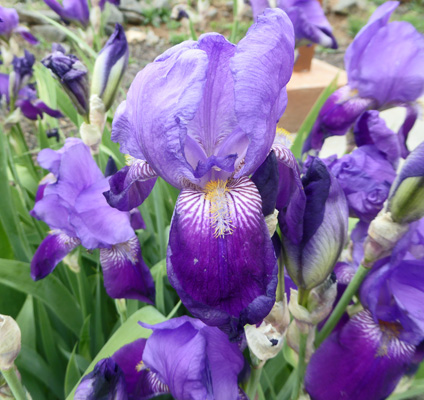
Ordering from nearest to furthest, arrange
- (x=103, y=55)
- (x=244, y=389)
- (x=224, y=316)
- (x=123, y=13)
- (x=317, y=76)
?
1. (x=224, y=316)
2. (x=244, y=389)
3. (x=103, y=55)
4. (x=317, y=76)
5. (x=123, y=13)

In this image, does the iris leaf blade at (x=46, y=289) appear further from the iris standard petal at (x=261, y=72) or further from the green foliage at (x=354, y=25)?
the green foliage at (x=354, y=25)

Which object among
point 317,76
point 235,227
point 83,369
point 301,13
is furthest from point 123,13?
point 235,227

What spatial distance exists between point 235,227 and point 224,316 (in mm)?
100

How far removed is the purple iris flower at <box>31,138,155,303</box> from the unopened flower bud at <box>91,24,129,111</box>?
0.25 m

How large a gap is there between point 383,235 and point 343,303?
0.15m

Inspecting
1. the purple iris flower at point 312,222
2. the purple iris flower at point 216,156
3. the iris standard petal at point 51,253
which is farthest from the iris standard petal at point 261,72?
the iris standard petal at point 51,253

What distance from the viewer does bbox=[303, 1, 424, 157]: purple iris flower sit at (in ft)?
3.65

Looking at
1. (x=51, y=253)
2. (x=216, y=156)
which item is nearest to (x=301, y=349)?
(x=216, y=156)

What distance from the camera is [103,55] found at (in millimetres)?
1126

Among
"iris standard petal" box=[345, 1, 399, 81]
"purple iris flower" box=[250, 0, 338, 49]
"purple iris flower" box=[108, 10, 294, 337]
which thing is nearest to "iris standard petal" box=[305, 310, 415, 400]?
"purple iris flower" box=[108, 10, 294, 337]

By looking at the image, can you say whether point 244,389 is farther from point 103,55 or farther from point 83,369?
point 103,55

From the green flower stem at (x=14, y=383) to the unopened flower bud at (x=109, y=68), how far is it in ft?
2.50

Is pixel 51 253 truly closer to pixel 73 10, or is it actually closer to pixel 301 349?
pixel 301 349

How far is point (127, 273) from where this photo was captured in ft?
2.95
